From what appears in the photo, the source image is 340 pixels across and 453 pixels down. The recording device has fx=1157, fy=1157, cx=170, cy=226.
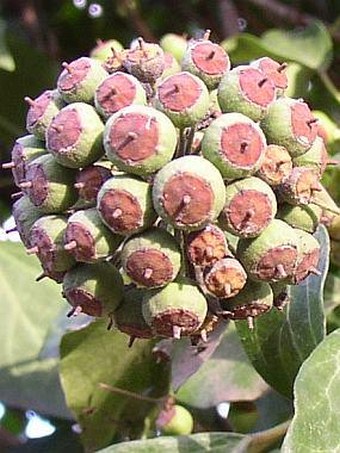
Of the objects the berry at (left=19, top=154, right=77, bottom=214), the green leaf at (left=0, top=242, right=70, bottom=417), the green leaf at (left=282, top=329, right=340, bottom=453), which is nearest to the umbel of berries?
the berry at (left=19, top=154, right=77, bottom=214)

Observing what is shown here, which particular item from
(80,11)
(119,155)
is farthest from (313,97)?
(119,155)

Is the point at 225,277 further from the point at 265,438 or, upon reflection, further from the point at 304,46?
the point at 304,46

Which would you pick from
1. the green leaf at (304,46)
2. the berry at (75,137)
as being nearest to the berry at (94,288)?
the berry at (75,137)

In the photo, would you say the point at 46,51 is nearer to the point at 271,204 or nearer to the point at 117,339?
the point at 117,339

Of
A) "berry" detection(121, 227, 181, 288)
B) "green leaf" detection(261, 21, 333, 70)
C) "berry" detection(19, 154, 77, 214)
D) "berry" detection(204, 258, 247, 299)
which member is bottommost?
"green leaf" detection(261, 21, 333, 70)

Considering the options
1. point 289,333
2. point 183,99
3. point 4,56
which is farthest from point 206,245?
point 4,56

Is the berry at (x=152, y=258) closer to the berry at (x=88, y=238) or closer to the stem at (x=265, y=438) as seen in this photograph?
the berry at (x=88, y=238)

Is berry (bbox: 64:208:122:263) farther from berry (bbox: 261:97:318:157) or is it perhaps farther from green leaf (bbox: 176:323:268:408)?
green leaf (bbox: 176:323:268:408)
